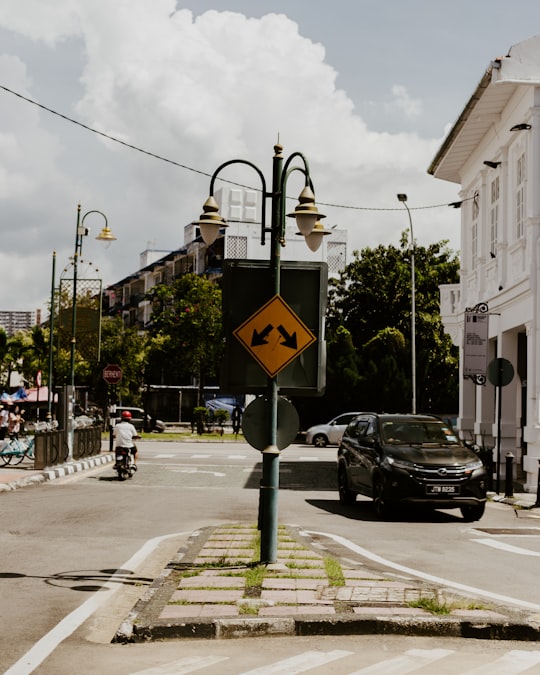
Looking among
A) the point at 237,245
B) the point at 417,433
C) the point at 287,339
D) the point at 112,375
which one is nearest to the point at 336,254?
the point at 237,245

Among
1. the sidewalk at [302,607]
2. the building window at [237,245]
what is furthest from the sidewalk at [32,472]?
the building window at [237,245]

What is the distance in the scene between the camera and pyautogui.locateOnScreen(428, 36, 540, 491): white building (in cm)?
2347

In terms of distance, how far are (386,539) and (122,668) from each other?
8430 millimetres

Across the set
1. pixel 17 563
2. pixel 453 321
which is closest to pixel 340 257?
pixel 453 321

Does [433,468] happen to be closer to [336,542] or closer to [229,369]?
[336,542]

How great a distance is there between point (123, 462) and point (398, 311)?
1486 inches

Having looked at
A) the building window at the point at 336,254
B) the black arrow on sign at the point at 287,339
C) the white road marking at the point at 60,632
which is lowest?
the white road marking at the point at 60,632

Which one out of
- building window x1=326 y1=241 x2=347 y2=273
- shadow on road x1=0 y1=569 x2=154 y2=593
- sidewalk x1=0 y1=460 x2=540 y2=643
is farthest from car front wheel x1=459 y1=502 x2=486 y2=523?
building window x1=326 y1=241 x2=347 y2=273

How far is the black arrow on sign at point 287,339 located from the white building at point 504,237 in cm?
1280

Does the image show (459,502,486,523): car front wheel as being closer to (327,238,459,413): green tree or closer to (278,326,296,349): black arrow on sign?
(278,326,296,349): black arrow on sign

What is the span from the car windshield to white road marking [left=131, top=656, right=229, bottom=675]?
468 inches

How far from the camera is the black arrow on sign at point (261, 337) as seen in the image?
10.5 metres

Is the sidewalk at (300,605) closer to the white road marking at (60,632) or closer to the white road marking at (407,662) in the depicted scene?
the white road marking at (60,632)

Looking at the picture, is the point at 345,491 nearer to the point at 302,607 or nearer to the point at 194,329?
the point at 302,607
